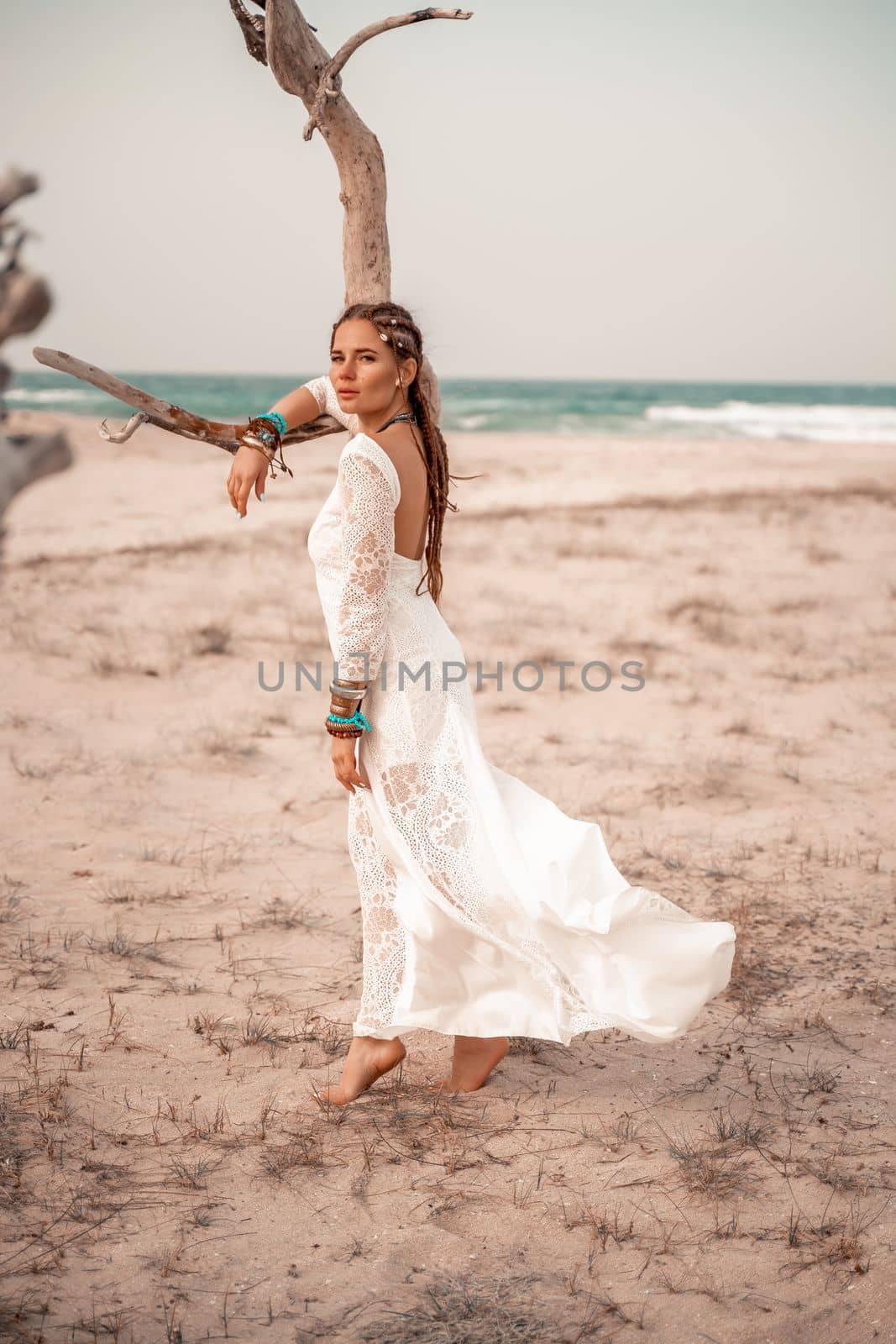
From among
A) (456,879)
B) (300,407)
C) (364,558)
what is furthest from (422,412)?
(456,879)

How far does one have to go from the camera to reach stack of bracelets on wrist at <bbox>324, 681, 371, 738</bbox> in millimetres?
2861

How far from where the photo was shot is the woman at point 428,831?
111 inches

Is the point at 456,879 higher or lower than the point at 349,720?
lower

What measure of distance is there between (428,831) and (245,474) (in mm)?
1069

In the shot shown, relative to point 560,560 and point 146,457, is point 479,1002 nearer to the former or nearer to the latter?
point 560,560

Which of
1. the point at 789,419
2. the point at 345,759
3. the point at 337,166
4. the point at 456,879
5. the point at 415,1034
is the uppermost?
the point at 789,419

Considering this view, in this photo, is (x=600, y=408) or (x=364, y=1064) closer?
(x=364, y=1064)

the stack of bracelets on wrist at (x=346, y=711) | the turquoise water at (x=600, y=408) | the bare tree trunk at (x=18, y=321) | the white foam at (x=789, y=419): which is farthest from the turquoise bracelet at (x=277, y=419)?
the white foam at (x=789, y=419)

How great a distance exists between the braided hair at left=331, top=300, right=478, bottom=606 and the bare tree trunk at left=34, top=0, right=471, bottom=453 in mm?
168

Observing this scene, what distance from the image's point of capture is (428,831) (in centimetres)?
292

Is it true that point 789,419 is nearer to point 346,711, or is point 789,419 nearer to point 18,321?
point 346,711

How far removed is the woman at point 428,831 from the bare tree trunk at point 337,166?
25 centimetres

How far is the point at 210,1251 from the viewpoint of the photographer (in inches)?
101

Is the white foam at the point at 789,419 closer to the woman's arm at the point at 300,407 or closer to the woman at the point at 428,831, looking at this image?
the woman's arm at the point at 300,407
